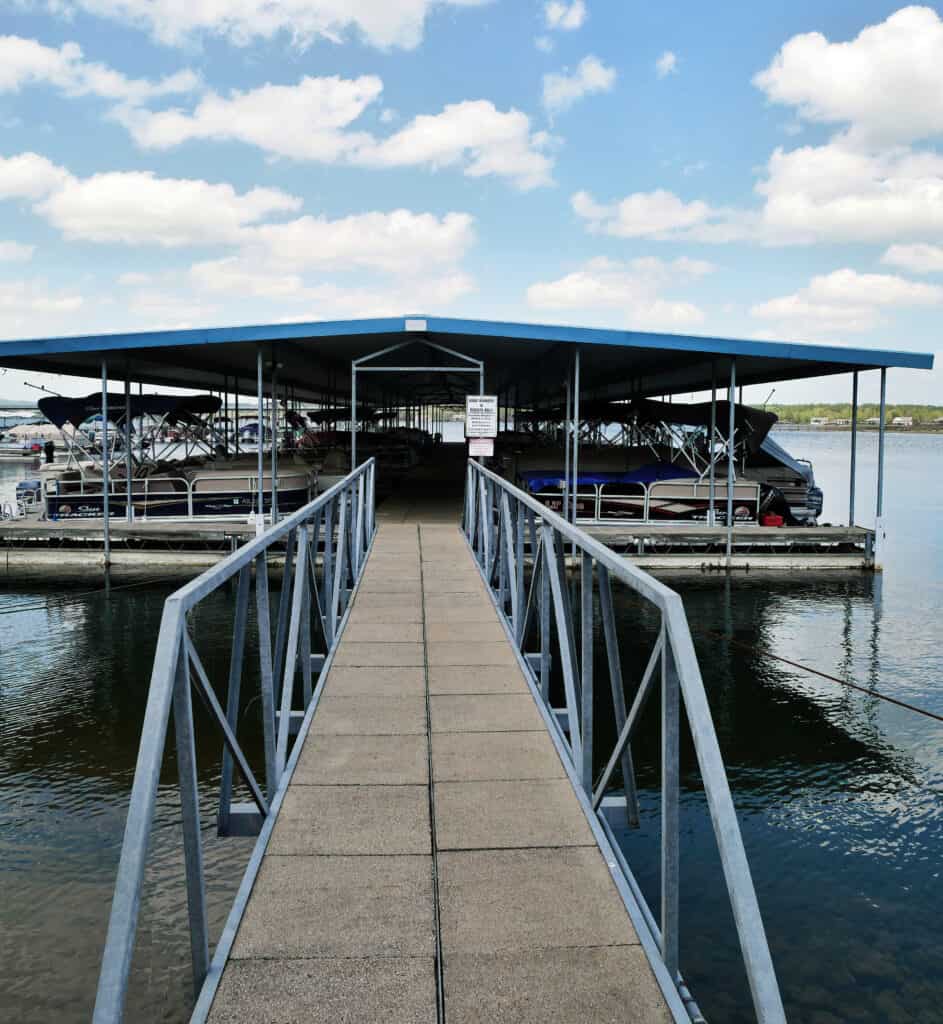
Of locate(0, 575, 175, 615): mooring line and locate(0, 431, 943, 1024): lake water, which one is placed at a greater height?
locate(0, 575, 175, 615): mooring line

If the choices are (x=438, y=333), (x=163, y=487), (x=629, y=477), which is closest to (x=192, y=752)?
(x=438, y=333)

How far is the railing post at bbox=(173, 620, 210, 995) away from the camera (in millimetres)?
2316

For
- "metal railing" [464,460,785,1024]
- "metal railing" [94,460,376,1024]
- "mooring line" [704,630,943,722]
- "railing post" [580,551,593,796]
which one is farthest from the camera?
"mooring line" [704,630,943,722]

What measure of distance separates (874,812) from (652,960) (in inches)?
154

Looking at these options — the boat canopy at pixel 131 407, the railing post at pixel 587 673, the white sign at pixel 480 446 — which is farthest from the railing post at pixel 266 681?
the boat canopy at pixel 131 407

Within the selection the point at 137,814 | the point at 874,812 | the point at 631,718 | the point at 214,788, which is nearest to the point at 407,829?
the point at 631,718

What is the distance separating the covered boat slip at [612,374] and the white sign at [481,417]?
105 centimetres

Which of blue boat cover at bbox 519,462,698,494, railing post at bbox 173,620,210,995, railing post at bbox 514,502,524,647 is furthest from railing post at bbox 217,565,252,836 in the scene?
blue boat cover at bbox 519,462,698,494

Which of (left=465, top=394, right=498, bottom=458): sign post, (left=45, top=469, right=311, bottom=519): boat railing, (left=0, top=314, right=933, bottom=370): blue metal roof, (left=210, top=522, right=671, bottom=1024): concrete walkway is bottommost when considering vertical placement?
(left=210, top=522, right=671, bottom=1024): concrete walkway

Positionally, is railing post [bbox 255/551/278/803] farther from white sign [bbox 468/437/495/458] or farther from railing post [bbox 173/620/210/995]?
white sign [bbox 468/437/495/458]

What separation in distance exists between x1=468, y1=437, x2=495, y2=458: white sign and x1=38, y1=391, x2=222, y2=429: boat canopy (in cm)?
693

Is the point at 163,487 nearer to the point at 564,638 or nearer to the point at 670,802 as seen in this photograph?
the point at 564,638

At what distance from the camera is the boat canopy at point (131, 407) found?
15.8 meters

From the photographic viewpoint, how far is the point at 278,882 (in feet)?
9.17
